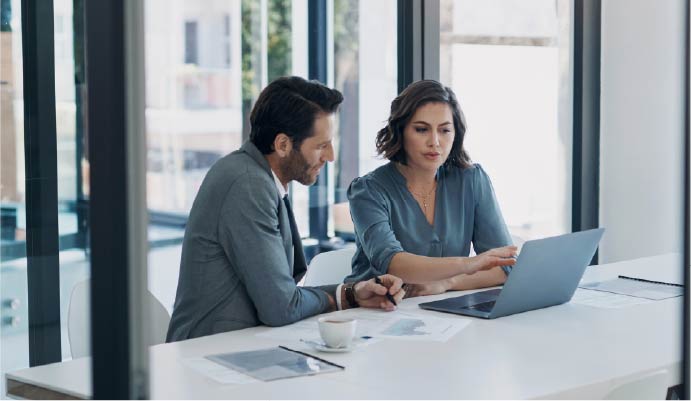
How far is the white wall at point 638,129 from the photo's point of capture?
4.46 m

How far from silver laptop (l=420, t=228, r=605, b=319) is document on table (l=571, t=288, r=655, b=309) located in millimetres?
74

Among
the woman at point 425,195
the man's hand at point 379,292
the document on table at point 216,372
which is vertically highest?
the woman at point 425,195

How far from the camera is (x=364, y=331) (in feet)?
7.30

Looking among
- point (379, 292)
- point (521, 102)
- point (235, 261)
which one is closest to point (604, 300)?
point (379, 292)

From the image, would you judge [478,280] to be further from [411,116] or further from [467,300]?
[411,116]

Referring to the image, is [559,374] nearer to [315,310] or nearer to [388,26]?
[315,310]

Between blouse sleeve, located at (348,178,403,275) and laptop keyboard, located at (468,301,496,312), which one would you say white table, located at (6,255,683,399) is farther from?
blouse sleeve, located at (348,178,403,275)

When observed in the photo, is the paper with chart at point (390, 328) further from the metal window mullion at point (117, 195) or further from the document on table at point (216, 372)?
the metal window mullion at point (117, 195)

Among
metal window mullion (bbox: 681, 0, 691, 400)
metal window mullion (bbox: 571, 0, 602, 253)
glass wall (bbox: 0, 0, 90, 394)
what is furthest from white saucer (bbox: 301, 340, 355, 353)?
metal window mullion (bbox: 571, 0, 602, 253)

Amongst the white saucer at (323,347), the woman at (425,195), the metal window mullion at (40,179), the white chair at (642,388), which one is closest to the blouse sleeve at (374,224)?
the woman at (425,195)

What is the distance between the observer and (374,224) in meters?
2.86

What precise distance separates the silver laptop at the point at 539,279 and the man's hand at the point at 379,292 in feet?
0.33

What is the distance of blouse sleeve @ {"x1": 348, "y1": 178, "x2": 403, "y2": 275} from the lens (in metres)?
2.80

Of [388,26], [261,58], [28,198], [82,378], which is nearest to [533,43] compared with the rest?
[388,26]
